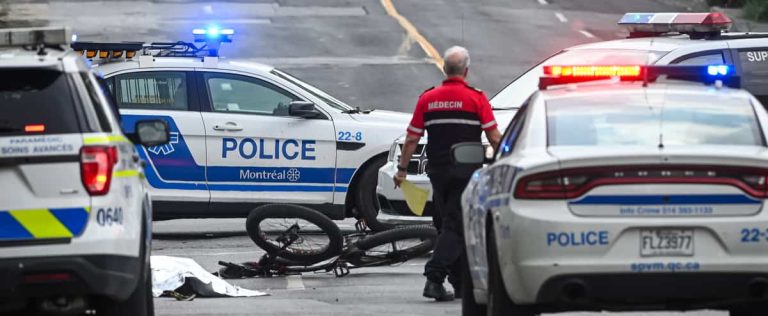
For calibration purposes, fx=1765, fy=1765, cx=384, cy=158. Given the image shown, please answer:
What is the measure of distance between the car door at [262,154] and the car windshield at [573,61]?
5.26ft

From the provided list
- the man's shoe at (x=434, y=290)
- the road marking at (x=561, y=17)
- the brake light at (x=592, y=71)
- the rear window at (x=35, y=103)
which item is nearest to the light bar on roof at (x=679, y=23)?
the man's shoe at (x=434, y=290)

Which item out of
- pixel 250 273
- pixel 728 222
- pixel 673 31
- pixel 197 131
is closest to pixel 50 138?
pixel 728 222

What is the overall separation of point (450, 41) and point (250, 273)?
20.0 meters

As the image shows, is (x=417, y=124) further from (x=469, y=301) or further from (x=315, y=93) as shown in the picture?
(x=315, y=93)

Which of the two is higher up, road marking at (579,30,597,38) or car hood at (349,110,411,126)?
car hood at (349,110,411,126)

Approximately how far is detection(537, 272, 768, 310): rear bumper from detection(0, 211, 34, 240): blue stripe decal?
2295 millimetres

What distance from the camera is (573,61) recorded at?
14.5 metres

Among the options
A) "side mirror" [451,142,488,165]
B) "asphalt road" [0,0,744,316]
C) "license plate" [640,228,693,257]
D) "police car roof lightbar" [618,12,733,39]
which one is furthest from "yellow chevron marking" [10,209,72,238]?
"asphalt road" [0,0,744,316]

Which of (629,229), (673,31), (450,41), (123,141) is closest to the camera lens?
(629,229)

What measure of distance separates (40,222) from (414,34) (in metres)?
26.1

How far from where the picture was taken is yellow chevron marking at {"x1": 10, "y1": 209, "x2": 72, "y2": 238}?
25.6 ft

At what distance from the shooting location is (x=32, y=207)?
7809mm

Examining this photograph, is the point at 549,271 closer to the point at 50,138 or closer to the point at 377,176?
the point at 50,138

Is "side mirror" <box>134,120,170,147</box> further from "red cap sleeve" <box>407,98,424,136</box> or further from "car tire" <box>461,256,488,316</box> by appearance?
"red cap sleeve" <box>407,98,424,136</box>
